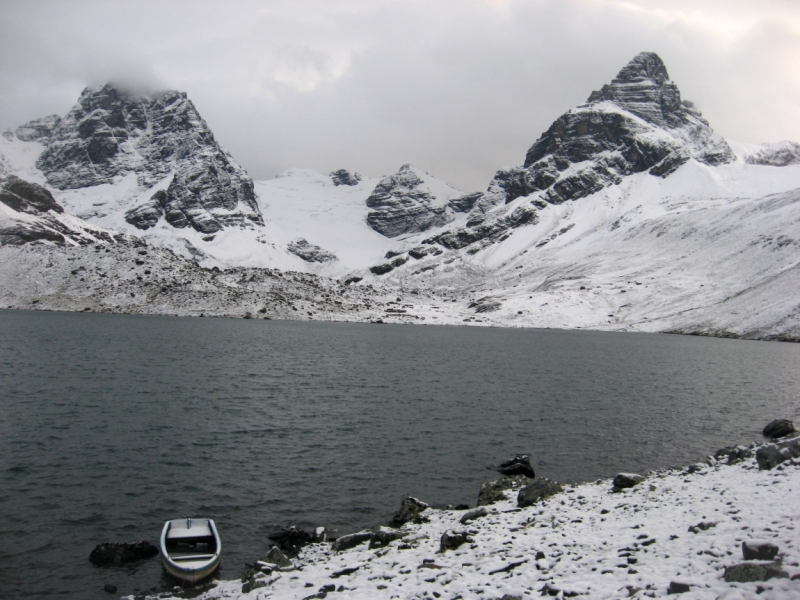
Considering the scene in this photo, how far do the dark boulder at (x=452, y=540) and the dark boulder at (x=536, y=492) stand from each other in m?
6.43

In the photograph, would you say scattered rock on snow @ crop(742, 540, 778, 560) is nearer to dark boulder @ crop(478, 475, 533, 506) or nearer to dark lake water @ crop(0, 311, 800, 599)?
dark boulder @ crop(478, 475, 533, 506)

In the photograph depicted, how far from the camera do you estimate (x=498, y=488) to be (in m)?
34.2

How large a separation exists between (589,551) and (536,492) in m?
9.61

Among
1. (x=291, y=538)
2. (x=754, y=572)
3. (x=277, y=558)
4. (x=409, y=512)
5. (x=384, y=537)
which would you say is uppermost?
(x=754, y=572)

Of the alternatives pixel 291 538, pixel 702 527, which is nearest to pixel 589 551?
pixel 702 527

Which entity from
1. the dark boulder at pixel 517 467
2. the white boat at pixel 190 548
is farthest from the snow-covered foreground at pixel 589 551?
the dark boulder at pixel 517 467

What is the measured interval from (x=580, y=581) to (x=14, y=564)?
23.3 metres

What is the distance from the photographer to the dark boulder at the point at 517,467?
38531 mm

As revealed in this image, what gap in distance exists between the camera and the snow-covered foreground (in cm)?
1816

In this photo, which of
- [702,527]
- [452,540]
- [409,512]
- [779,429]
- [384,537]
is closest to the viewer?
[702,527]

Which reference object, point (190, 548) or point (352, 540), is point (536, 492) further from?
point (190, 548)

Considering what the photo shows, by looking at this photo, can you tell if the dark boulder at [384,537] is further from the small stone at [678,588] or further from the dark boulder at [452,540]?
the small stone at [678,588]

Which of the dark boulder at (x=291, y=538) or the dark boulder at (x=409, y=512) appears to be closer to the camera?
the dark boulder at (x=291, y=538)

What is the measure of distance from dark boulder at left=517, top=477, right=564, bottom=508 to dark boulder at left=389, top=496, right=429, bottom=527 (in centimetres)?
535
